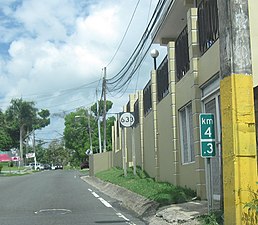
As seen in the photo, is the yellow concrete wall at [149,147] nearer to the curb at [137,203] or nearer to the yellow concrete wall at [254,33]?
the curb at [137,203]

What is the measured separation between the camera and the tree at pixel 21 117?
306 ft

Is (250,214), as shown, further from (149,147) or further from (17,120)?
(17,120)

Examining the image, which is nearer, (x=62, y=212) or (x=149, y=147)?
(x=62, y=212)

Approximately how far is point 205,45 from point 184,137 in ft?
13.3

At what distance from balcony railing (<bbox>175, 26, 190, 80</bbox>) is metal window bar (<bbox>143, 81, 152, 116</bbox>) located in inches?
250

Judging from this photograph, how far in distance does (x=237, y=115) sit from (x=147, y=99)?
649 inches

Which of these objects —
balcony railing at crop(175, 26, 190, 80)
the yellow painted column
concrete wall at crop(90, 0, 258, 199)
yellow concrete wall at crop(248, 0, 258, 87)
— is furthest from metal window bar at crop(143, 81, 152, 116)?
the yellow painted column

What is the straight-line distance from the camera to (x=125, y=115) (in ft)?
76.2

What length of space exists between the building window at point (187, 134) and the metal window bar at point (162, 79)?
8.15 ft

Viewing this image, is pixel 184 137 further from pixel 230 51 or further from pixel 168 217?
pixel 230 51

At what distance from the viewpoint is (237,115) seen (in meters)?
7.80

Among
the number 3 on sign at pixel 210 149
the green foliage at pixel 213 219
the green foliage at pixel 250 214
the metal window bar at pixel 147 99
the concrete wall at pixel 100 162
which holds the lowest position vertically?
the concrete wall at pixel 100 162

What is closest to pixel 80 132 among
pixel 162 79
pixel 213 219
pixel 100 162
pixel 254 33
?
pixel 100 162

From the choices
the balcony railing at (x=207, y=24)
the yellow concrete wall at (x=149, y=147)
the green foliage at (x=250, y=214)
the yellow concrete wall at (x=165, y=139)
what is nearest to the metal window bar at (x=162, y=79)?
the yellow concrete wall at (x=165, y=139)
